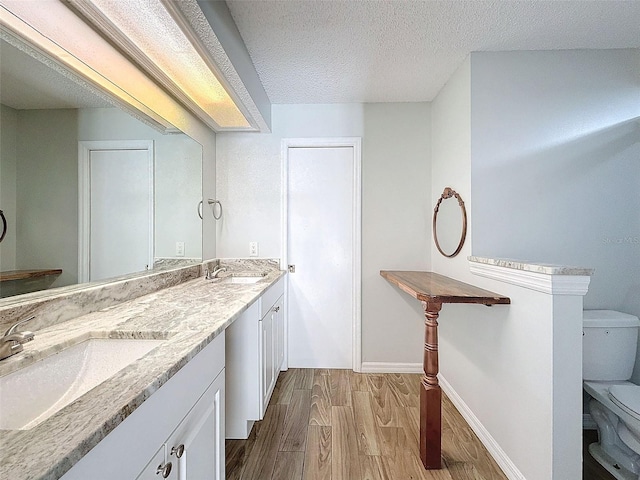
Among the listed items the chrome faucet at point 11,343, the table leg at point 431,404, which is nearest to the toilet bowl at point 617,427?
the table leg at point 431,404

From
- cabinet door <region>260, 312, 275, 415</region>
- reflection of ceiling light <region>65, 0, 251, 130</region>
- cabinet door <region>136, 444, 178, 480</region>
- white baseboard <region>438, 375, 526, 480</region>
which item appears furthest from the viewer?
cabinet door <region>260, 312, 275, 415</region>

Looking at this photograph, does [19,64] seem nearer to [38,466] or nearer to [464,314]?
[38,466]

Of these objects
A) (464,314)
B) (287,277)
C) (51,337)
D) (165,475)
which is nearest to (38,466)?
(165,475)

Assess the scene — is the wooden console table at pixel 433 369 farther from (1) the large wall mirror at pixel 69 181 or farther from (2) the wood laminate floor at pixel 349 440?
(1) the large wall mirror at pixel 69 181

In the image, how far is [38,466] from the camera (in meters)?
0.41

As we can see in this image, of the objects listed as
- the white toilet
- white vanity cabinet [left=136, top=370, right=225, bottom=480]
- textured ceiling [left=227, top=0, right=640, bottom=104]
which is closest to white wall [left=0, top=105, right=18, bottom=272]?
white vanity cabinet [left=136, top=370, right=225, bottom=480]

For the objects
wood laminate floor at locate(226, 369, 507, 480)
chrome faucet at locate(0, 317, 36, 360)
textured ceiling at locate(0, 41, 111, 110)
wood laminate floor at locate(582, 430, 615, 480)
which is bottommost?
wood laminate floor at locate(582, 430, 615, 480)

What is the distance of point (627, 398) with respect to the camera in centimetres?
150

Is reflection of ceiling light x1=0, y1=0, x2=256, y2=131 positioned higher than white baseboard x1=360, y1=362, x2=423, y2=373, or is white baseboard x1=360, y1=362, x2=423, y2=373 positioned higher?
reflection of ceiling light x1=0, y1=0, x2=256, y2=131

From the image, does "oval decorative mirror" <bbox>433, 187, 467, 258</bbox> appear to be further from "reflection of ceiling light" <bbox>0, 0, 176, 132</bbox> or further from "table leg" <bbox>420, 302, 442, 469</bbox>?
"reflection of ceiling light" <bbox>0, 0, 176, 132</bbox>

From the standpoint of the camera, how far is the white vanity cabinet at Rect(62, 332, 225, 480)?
562 millimetres

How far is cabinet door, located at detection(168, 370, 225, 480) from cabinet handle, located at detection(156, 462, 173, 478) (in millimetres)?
24

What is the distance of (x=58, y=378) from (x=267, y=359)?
51.9 inches

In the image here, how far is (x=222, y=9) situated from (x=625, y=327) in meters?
2.79
